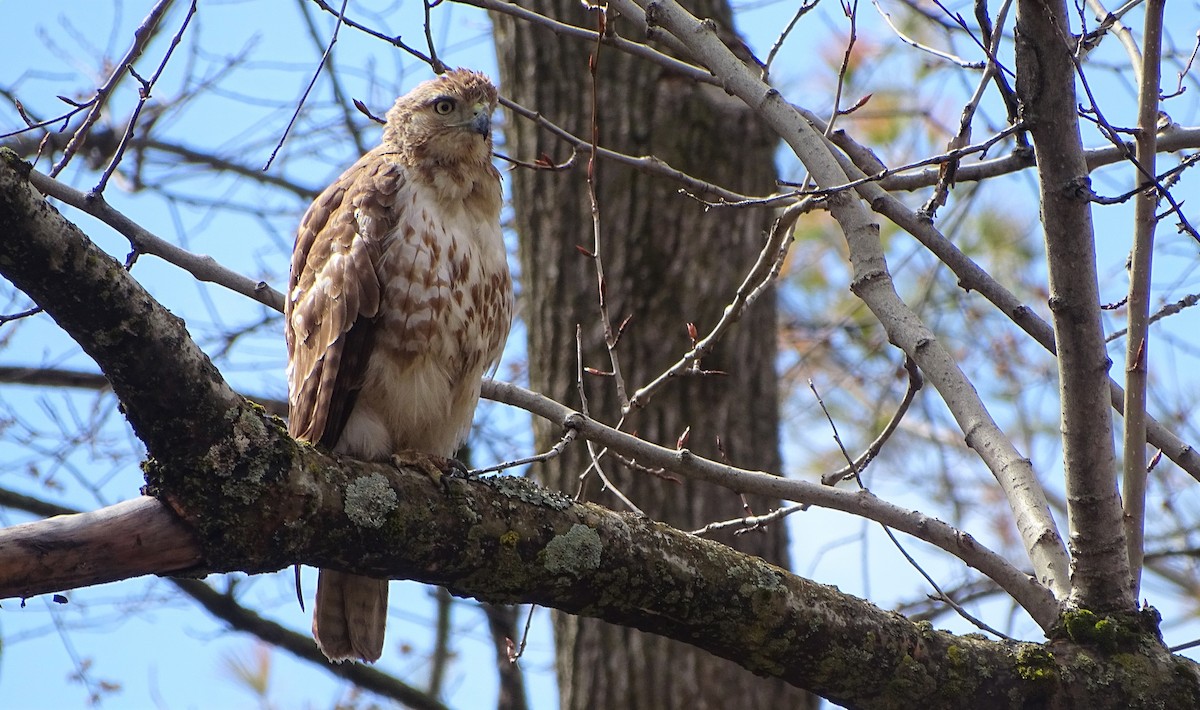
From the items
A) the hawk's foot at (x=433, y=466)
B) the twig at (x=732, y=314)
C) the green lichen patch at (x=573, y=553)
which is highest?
the twig at (x=732, y=314)

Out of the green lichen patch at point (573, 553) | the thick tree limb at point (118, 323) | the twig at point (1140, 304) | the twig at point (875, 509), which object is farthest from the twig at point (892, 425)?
the thick tree limb at point (118, 323)

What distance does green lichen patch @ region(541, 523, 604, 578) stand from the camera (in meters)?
2.61

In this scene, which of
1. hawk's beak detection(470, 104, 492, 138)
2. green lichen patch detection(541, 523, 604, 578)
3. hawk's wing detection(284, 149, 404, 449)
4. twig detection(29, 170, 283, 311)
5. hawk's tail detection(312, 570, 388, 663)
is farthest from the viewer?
hawk's beak detection(470, 104, 492, 138)

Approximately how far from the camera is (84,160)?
6.23 metres

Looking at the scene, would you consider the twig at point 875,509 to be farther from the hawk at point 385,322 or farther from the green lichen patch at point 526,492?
the hawk at point 385,322

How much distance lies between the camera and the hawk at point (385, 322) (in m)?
3.36

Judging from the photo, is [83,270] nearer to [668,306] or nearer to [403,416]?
[403,416]

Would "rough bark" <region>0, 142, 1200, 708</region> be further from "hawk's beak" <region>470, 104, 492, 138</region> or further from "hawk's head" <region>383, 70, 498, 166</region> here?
"hawk's beak" <region>470, 104, 492, 138</region>

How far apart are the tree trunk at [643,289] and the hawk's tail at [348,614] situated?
1.68m

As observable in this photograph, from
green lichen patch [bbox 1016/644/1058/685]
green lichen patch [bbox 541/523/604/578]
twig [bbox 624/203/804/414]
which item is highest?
twig [bbox 624/203/804/414]

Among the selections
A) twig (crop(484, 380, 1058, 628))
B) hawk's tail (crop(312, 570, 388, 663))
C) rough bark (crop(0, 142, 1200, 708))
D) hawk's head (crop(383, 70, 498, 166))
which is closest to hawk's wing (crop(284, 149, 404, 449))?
hawk's head (crop(383, 70, 498, 166))

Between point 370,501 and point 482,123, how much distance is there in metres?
1.91

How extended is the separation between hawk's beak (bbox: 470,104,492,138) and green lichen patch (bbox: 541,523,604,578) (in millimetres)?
1808

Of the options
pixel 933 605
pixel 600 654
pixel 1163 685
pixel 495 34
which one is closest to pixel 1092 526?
pixel 1163 685
